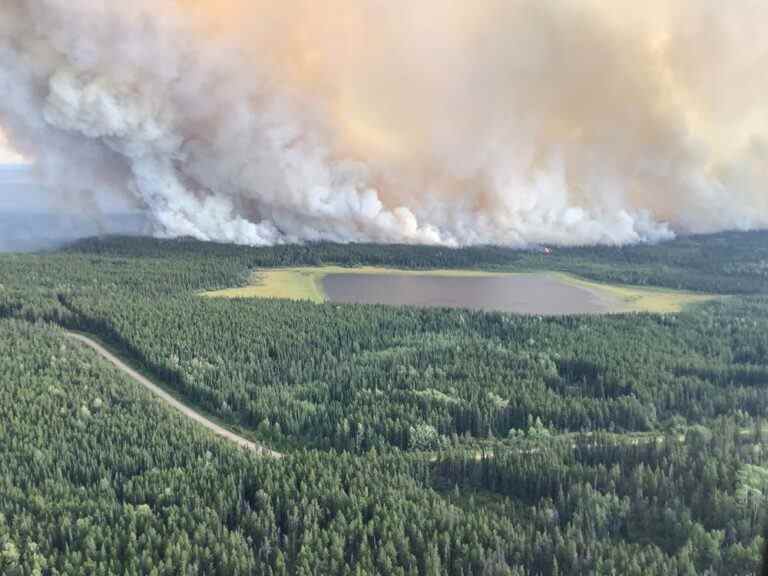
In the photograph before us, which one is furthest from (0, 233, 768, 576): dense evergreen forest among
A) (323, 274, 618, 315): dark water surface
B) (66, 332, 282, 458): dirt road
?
(323, 274, 618, 315): dark water surface

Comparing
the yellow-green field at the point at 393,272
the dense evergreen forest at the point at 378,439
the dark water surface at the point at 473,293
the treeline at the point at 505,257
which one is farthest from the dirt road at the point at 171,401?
the treeline at the point at 505,257

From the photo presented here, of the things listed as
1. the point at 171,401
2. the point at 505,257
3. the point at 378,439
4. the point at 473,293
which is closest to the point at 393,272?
the point at 505,257

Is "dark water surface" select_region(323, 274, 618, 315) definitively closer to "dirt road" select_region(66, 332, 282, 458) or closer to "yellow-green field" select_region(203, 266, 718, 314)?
"yellow-green field" select_region(203, 266, 718, 314)

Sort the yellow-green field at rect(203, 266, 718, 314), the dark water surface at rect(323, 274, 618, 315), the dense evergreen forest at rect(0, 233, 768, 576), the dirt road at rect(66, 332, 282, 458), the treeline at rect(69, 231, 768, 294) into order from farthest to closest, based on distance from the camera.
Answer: the treeline at rect(69, 231, 768, 294), the yellow-green field at rect(203, 266, 718, 314), the dark water surface at rect(323, 274, 618, 315), the dirt road at rect(66, 332, 282, 458), the dense evergreen forest at rect(0, 233, 768, 576)

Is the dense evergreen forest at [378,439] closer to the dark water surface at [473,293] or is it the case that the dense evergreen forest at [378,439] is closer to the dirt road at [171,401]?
the dirt road at [171,401]

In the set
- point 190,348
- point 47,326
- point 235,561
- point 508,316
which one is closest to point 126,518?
point 235,561
